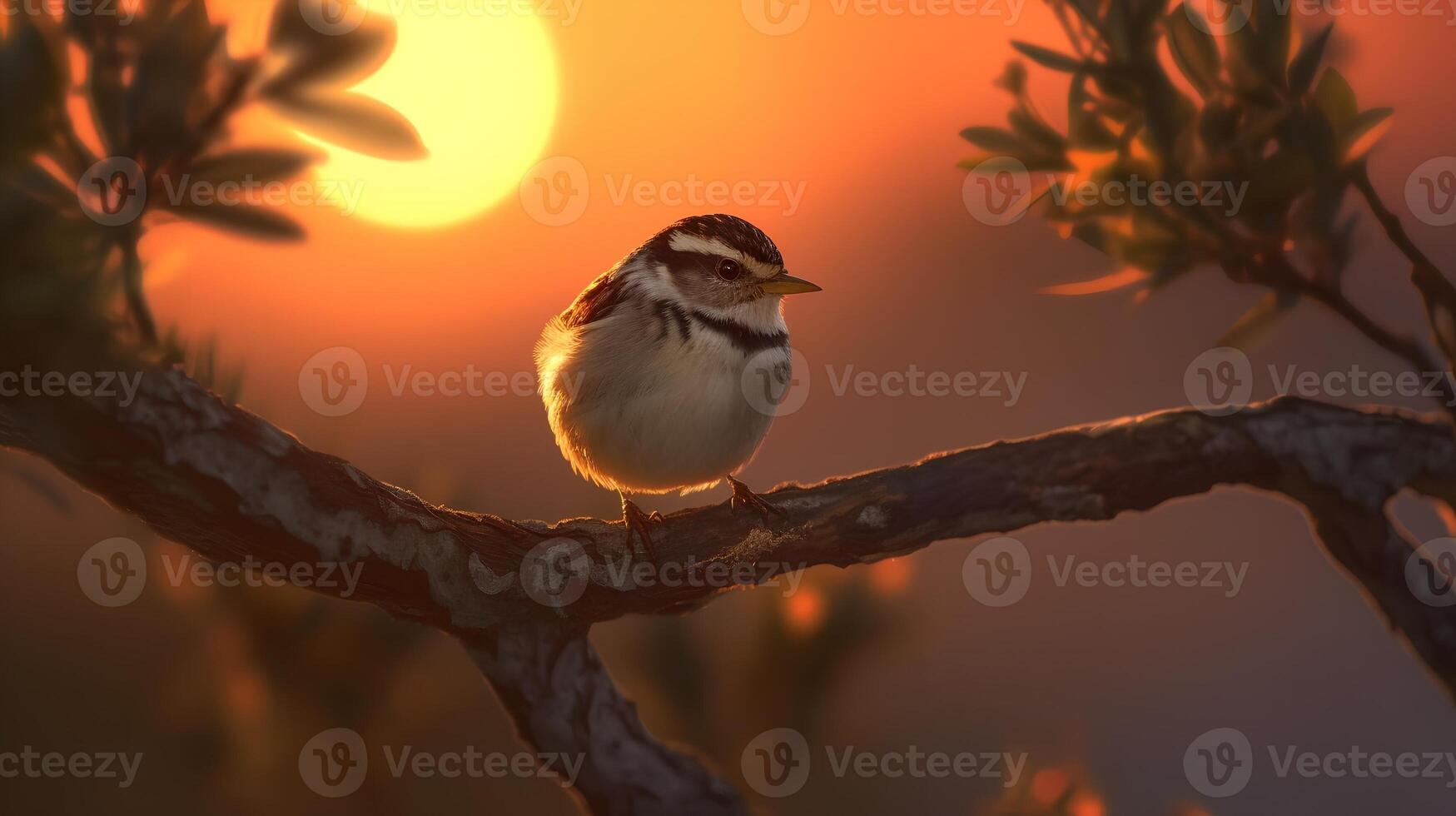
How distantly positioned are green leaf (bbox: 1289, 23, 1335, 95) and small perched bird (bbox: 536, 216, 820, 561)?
1714mm

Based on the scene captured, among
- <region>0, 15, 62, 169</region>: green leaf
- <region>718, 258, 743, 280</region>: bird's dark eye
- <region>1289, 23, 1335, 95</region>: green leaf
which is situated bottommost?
<region>718, 258, 743, 280</region>: bird's dark eye

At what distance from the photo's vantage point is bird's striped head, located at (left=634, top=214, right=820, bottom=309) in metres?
3.84

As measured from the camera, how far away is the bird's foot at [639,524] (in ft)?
9.68

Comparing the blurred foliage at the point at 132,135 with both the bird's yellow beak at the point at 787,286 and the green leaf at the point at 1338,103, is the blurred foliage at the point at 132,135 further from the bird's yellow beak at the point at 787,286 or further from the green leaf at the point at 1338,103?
the green leaf at the point at 1338,103

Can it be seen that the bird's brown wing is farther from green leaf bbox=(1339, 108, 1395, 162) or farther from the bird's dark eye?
green leaf bbox=(1339, 108, 1395, 162)

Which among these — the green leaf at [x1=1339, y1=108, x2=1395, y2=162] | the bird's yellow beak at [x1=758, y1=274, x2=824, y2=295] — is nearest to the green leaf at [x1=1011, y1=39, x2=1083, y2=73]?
the green leaf at [x1=1339, y1=108, x2=1395, y2=162]

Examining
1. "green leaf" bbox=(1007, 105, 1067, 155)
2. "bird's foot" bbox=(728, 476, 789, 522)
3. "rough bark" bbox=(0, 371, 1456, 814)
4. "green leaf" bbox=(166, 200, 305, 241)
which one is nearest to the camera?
"green leaf" bbox=(166, 200, 305, 241)

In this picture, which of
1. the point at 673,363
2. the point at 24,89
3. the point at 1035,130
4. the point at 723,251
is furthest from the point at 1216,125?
the point at 24,89

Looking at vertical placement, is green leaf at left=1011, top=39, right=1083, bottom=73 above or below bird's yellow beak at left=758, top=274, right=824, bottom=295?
above

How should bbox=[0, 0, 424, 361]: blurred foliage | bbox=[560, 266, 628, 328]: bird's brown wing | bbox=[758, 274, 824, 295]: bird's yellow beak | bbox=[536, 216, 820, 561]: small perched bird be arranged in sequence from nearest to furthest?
bbox=[0, 0, 424, 361]: blurred foliage, bbox=[536, 216, 820, 561]: small perched bird, bbox=[758, 274, 824, 295]: bird's yellow beak, bbox=[560, 266, 628, 328]: bird's brown wing

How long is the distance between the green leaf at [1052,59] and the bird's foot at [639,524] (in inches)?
66.3

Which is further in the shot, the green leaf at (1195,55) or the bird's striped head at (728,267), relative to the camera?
the bird's striped head at (728,267)

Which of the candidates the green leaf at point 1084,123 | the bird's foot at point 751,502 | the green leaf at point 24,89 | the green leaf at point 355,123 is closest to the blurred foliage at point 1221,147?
the green leaf at point 1084,123

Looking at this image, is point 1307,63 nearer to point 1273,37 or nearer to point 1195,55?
point 1273,37
